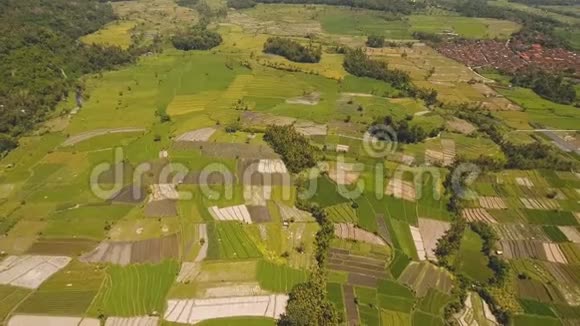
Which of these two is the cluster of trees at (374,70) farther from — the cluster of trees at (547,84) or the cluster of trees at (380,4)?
the cluster of trees at (380,4)

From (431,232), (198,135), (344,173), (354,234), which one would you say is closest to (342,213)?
(354,234)

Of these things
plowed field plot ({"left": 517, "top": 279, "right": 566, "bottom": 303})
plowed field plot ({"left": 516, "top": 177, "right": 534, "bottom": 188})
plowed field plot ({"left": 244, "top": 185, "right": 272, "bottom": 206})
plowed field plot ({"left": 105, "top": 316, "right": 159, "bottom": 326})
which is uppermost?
plowed field plot ({"left": 244, "top": 185, "right": 272, "bottom": 206})

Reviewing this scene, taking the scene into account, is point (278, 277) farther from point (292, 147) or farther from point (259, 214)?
point (292, 147)

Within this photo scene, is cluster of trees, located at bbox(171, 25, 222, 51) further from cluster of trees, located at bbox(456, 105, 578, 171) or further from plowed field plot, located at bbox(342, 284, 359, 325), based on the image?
plowed field plot, located at bbox(342, 284, 359, 325)

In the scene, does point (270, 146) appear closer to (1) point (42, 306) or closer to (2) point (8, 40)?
(1) point (42, 306)

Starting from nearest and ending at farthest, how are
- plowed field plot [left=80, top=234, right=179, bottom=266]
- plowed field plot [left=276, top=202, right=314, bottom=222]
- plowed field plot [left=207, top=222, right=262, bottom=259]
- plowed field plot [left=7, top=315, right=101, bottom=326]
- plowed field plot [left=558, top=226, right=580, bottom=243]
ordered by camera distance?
plowed field plot [left=7, top=315, right=101, bottom=326], plowed field plot [left=80, top=234, right=179, bottom=266], plowed field plot [left=207, top=222, right=262, bottom=259], plowed field plot [left=558, top=226, right=580, bottom=243], plowed field plot [left=276, top=202, right=314, bottom=222]

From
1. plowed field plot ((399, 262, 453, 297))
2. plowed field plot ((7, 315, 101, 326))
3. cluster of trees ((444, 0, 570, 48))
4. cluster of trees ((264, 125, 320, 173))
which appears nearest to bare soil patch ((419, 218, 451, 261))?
plowed field plot ((399, 262, 453, 297))
